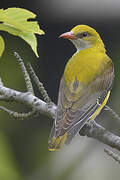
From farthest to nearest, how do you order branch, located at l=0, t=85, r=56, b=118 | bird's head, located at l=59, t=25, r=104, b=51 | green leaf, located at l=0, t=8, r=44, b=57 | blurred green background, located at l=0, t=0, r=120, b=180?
blurred green background, located at l=0, t=0, r=120, b=180 < bird's head, located at l=59, t=25, r=104, b=51 < branch, located at l=0, t=85, r=56, b=118 < green leaf, located at l=0, t=8, r=44, b=57

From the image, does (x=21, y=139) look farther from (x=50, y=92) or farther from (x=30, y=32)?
(x=30, y=32)

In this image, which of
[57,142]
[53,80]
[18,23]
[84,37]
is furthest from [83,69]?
[53,80]

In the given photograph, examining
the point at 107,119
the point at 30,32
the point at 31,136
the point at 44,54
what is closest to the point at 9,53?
the point at 44,54

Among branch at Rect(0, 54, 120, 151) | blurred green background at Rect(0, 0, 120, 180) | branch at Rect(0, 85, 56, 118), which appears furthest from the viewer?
blurred green background at Rect(0, 0, 120, 180)

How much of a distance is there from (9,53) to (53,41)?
0.92 metres

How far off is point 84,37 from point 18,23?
1.76 m

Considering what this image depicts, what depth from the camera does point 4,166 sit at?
583 cm

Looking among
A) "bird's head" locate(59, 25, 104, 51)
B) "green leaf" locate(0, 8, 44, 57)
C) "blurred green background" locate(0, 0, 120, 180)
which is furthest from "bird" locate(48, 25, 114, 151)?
"blurred green background" locate(0, 0, 120, 180)

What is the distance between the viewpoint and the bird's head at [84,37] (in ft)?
14.6

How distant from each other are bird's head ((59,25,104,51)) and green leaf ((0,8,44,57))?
1.43 meters

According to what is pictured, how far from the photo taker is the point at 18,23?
285cm

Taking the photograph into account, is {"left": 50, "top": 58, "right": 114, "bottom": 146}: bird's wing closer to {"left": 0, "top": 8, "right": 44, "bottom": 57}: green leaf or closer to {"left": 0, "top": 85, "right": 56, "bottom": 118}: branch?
{"left": 0, "top": 85, "right": 56, "bottom": 118}: branch

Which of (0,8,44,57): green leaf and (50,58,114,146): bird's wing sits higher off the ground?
(0,8,44,57): green leaf

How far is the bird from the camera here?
3627mm
